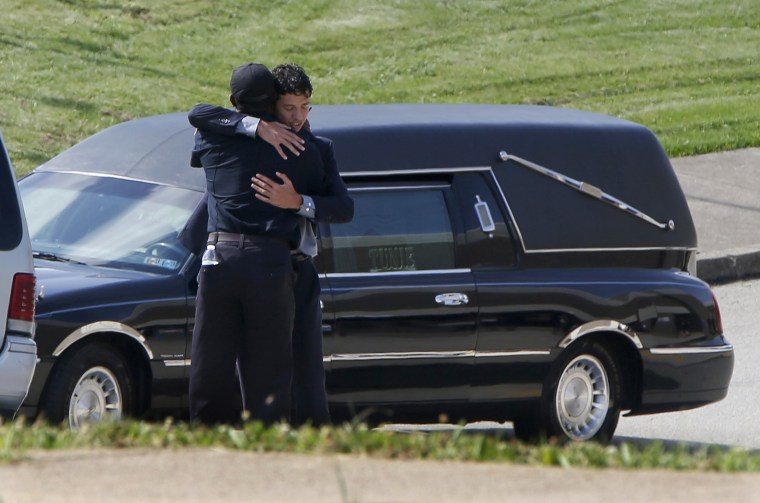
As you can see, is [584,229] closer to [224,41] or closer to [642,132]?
[642,132]

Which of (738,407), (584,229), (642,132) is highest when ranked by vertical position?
(642,132)

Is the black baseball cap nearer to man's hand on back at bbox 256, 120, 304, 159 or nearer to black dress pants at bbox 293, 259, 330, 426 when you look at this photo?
man's hand on back at bbox 256, 120, 304, 159

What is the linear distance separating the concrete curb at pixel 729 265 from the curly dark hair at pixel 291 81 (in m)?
8.13

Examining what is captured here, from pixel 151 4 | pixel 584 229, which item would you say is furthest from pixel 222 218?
pixel 151 4

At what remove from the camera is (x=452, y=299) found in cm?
742

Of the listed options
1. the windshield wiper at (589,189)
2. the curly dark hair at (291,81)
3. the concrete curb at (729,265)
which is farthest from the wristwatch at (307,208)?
the concrete curb at (729,265)

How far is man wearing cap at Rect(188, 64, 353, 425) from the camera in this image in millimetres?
5820

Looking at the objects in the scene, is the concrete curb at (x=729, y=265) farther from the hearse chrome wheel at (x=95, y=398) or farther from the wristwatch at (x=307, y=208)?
the wristwatch at (x=307, y=208)

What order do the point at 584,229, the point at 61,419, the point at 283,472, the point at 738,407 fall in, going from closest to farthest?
the point at 283,472 → the point at 61,419 → the point at 584,229 → the point at 738,407

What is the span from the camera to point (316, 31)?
23.3 metres

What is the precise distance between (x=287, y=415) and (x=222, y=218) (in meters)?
0.83

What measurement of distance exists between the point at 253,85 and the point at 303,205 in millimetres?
520

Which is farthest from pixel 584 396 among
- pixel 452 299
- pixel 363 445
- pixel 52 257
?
pixel 363 445

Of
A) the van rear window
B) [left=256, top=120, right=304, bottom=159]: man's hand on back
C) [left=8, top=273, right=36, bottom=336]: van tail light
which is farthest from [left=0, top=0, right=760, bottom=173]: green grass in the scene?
[left=256, top=120, right=304, bottom=159]: man's hand on back
